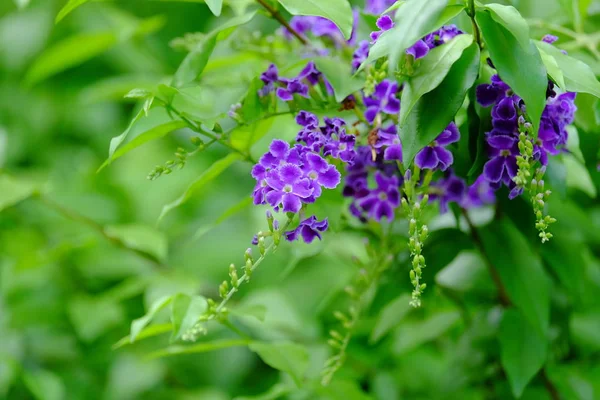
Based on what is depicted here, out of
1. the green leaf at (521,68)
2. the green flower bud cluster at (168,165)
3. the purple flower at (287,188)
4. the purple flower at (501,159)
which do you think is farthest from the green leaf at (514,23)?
the green flower bud cluster at (168,165)

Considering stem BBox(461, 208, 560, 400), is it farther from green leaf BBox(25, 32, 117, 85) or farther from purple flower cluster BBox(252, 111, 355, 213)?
green leaf BBox(25, 32, 117, 85)

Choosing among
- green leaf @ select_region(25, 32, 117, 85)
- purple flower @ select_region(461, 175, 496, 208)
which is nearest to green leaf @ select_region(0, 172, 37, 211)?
green leaf @ select_region(25, 32, 117, 85)

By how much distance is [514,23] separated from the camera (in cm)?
62

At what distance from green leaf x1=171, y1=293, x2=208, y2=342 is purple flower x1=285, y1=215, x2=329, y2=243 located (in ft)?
0.42

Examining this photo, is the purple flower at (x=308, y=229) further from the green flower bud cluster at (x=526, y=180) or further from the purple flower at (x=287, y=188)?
the green flower bud cluster at (x=526, y=180)

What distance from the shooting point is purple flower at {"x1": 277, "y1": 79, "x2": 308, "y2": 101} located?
2.60 feet

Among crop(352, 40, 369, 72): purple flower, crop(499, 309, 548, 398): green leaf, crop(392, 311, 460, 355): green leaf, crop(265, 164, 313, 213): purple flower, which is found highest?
crop(352, 40, 369, 72): purple flower

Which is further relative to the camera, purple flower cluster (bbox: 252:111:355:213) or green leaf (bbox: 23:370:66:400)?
green leaf (bbox: 23:370:66:400)

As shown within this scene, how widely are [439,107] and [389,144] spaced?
0.09 meters

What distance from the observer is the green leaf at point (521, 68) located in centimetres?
63

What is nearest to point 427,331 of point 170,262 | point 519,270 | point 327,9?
point 519,270

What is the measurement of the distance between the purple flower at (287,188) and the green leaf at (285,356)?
264 mm

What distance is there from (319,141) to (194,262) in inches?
36.8

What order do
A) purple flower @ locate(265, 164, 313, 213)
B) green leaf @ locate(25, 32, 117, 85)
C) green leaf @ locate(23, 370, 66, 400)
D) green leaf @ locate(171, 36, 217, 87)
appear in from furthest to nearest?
1. green leaf @ locate(25, 32, 117, 85)
2. green leaf @ locate(23, 370, 66, 400)
3. green leaf @ locate(171, 36, 217, 87)
4. purple flower @ locate(265, 164, 313, 213)
